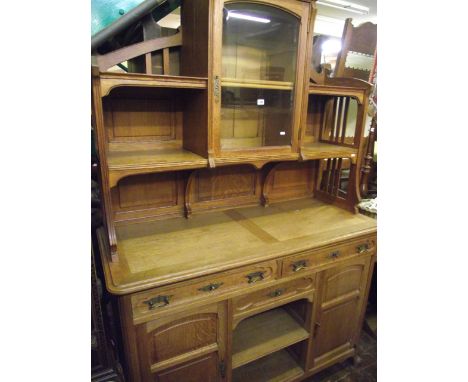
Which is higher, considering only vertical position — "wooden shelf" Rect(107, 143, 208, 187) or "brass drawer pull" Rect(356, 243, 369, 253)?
"wooden shelf" Rect(107, 143, 208, 187)

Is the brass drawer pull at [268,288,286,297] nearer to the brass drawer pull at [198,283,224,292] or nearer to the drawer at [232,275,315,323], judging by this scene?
the drawer at [232,275,315,323]

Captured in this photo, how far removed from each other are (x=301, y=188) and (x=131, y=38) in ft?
4.16

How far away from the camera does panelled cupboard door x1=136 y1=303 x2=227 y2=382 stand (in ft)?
3.65

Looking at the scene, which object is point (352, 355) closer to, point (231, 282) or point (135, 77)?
point (231, 282)

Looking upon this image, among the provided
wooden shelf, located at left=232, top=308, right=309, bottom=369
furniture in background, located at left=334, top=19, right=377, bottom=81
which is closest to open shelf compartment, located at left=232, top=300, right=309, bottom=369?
wooden shelf, located at left=232, top=308, right=309, bottom=369

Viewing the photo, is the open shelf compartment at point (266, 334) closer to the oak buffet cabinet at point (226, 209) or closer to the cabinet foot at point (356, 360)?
the oak buffet cabinet at point (226, 209)

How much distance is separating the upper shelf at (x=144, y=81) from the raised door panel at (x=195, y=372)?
3.56 ft

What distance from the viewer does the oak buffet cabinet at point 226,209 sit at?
3.64 feet

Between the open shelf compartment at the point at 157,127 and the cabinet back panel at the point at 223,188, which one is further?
the cabinet back panel at the point at 223,188

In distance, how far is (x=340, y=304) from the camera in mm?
1589

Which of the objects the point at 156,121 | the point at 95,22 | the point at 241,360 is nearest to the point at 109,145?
the point at 156,121

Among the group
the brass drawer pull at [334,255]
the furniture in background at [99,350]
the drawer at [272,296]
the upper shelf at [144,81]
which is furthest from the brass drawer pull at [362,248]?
the furniture in background at [99,350]

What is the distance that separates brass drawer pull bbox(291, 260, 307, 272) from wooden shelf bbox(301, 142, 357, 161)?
50 centimetres

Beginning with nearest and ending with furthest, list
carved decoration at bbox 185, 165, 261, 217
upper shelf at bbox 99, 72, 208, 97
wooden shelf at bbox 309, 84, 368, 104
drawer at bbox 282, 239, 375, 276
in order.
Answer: upper shelf at bbox 99, 72, 208, 97 → drawer at bbox 282, 239, 375, 276 → wooden shelf at bbox 309, 84, 368, 104 → carved decoration at bbox 185, 165, 261, 217
